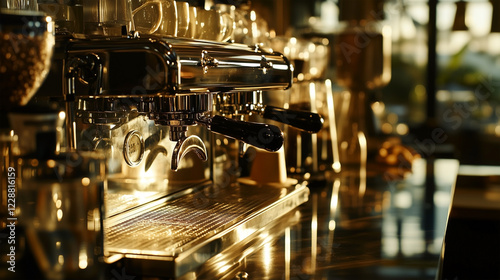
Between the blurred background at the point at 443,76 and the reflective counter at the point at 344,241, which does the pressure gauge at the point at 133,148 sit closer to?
the reflective counter at the point at 344,241

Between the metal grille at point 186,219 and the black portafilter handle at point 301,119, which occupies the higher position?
the black portafilter handle at point 301,119

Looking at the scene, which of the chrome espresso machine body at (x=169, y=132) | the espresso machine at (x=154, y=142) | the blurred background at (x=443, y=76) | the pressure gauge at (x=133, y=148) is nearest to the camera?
the espresso machine at (x=154, y=142)

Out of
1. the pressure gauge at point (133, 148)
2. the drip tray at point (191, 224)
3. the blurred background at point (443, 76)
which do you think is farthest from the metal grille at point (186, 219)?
the blurred background at point (443, 76)

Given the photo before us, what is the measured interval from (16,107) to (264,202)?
2.47 ft

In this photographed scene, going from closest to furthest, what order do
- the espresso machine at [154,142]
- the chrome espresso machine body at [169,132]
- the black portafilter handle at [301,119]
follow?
the espresso machine at [154,142] → the chrome espresso machine body at [169,132] → the black portafilter handle at [301,119]

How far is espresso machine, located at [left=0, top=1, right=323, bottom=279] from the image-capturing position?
2.26 ft

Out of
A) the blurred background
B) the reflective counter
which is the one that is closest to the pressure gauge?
the reflective counter

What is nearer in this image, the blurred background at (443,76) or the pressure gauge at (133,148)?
the pressure gauge at (133,148)

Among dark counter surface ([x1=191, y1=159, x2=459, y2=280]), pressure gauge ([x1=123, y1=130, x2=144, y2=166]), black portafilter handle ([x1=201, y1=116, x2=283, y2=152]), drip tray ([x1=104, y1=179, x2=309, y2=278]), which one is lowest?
dark counter surface ([x1=191, y1=159, x2=459, y2=280])

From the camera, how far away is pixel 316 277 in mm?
940

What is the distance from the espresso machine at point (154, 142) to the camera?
0.69 m

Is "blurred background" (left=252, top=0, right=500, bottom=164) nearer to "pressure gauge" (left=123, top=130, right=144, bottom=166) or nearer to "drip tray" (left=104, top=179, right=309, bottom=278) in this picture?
"drip tray" (left=104, top=179, right=309, bottom=278)

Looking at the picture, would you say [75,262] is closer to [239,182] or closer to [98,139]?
[98,139]

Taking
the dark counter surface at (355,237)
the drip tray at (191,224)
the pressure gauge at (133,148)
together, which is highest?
the pressure gauge at (133,148)
